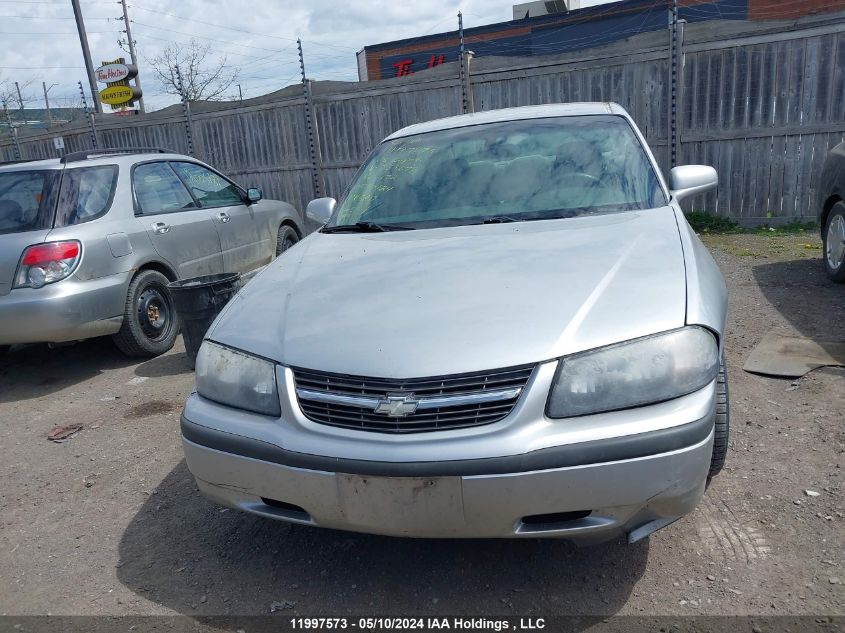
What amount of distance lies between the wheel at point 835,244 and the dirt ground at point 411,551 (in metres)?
2.29

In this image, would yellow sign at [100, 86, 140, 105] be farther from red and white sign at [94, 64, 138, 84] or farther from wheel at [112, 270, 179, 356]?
wheel at [112, 270, 179, 356]

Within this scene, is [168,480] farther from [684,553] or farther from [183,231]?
[183,231]

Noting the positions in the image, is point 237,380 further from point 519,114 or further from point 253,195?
point 253,195

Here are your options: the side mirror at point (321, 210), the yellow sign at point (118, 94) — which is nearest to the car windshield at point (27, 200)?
the side mirror at point (321, 210)

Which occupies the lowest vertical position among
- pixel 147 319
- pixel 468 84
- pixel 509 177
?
pixel 147 319

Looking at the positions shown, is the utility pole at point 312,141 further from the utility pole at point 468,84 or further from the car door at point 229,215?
the car door at point 229,215

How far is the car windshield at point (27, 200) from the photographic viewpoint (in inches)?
189

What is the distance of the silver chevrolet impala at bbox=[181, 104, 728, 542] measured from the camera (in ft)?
6.33

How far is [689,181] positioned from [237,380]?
2643 millimetres

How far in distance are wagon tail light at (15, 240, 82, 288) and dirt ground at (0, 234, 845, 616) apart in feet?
Answer: 4.10

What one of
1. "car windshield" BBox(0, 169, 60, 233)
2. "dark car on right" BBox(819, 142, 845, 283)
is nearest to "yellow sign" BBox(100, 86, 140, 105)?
"car windshield" BBox(0, 169, 60, 233)

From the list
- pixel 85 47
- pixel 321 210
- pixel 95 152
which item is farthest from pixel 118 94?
pixel 321 210

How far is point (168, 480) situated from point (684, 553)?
2487mm

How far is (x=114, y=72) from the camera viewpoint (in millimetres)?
21562
